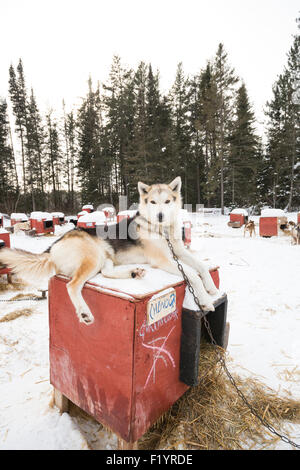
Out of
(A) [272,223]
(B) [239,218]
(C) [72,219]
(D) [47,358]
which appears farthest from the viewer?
(B) [239,218]

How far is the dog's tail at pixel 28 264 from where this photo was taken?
1.93 meters

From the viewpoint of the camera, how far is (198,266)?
207 centimetres

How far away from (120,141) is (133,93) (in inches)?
187

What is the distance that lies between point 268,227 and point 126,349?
11.0 m

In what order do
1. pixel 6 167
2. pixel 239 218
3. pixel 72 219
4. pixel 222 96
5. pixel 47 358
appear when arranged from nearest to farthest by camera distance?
pixel 47 358, pixel 72 219, pixel 239 218, pixel 222 96, pixel 6 167

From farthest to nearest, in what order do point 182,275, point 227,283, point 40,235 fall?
point 40,235 → point 227,283 → point 182,275

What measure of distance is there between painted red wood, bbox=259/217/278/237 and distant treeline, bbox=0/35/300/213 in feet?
28.3

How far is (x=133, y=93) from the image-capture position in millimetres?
22500

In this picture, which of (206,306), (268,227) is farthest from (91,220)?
(268,227)

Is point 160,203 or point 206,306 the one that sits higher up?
point 160,203

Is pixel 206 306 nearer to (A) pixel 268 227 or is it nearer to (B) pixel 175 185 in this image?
(B) pixel 175 185

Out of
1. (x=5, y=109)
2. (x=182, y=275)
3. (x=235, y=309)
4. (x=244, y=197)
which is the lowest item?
Answer: (x=235, y=309)

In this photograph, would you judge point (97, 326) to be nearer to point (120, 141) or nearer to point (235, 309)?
point (235, 309)

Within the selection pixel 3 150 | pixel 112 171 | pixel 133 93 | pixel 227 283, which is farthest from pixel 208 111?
pixel 3 150
